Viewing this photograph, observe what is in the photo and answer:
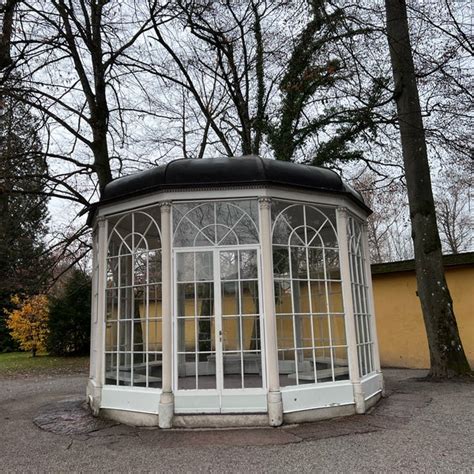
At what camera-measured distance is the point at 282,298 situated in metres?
5.55

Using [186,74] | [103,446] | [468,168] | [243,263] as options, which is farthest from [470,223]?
[103,446]

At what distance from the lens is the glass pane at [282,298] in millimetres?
5551

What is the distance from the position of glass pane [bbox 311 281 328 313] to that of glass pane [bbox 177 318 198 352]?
1.62m

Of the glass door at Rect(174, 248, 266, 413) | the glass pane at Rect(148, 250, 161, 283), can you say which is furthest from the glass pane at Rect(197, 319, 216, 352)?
the glass pane at Rect(148, 250, 161, 283)

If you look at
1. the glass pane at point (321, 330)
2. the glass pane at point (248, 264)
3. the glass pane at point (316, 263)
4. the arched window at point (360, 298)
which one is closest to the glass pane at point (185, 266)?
the glass pane at point (248, 264)

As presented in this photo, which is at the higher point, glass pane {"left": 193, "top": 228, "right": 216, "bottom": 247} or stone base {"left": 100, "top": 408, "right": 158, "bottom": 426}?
glass pane {"left": 193, "top": 228, "right": 216, "bottom": 247}

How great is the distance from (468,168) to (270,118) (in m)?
5.15

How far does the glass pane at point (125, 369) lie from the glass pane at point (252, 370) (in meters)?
1.51

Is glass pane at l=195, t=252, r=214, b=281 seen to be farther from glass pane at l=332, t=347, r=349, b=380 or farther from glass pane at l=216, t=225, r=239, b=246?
glass pane at l=332, t=347, r=349, b=380

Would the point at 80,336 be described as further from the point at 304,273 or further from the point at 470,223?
the point at 470,223

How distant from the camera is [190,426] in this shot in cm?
479

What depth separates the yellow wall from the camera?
9375 mm

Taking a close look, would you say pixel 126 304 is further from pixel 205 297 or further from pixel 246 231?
pixel 246 231

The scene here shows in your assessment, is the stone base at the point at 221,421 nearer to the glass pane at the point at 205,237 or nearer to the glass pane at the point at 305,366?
the glass pane at the point at 305,366
